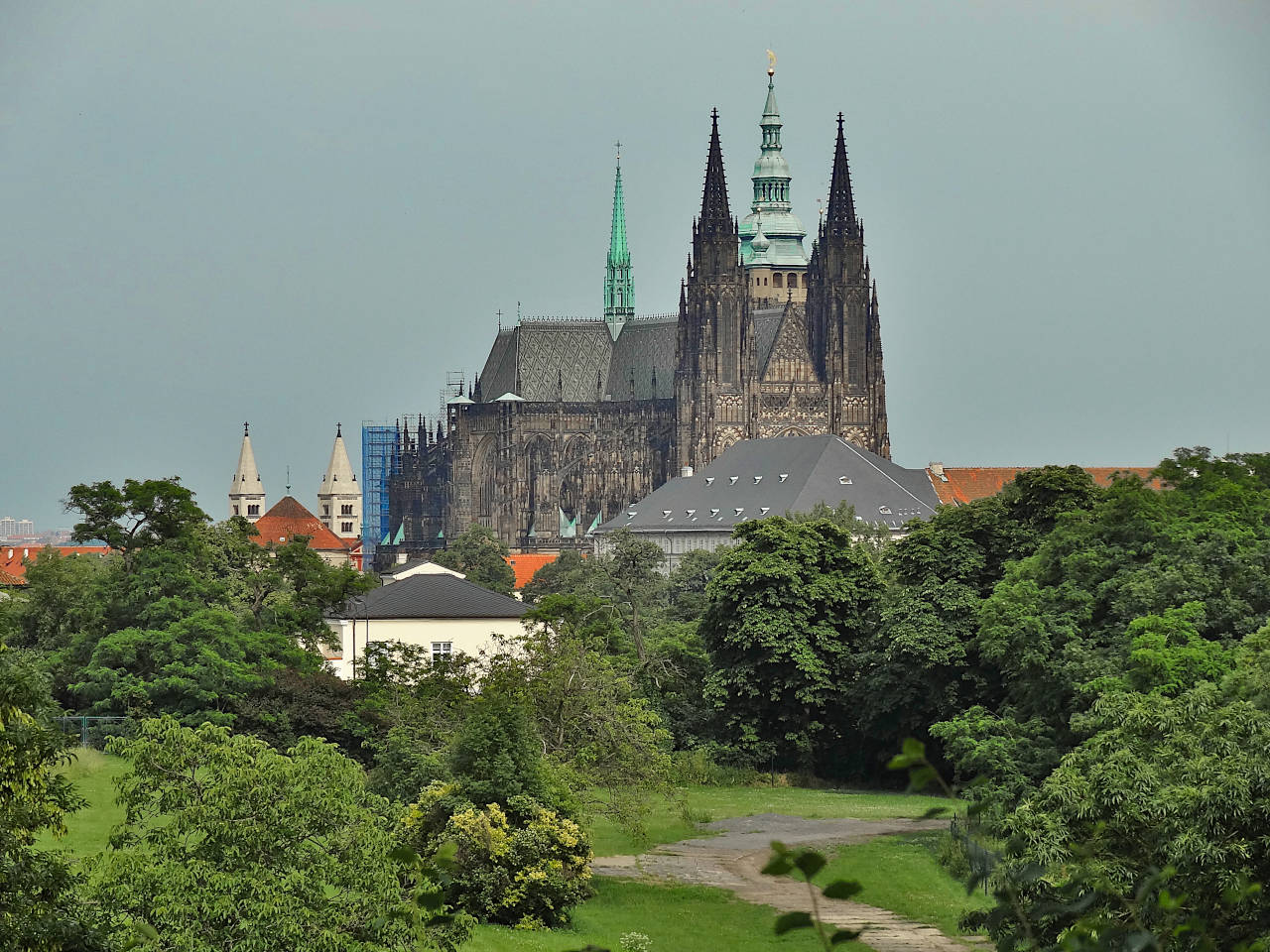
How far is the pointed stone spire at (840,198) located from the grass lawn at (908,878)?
4568 inches

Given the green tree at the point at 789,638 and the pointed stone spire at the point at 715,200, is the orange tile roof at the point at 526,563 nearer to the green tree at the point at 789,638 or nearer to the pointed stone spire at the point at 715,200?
the pointed stone spire at the point at 715,200

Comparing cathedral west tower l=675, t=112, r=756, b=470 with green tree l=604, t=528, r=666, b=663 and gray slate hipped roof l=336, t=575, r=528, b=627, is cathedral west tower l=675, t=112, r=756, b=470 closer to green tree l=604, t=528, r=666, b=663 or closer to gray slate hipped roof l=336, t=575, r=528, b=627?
green tree l=604, t=528, r=666, b=663

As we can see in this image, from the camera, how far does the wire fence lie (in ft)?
176

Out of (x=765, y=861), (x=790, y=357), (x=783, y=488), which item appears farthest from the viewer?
(x=790, y=357)

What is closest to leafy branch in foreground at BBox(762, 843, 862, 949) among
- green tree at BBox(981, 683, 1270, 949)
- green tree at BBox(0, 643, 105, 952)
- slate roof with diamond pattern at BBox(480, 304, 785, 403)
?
green tree at BBox(0, 643, 105, 952)

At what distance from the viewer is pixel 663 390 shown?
181m

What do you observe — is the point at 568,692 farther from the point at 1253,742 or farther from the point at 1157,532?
the point at 1253,742

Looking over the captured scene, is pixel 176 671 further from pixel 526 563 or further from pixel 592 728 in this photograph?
pixel 526 563

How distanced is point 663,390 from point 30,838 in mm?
158915

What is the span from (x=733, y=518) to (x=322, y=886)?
365ft

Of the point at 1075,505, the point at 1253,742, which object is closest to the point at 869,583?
the point at 1075,505

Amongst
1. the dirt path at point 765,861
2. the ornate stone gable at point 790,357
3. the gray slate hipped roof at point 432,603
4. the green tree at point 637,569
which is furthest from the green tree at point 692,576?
the dirt path at point 765,861

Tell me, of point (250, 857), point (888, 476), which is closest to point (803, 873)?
point (250, 857)

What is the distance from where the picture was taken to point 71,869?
2967cm
